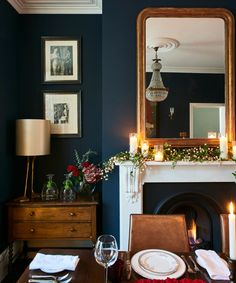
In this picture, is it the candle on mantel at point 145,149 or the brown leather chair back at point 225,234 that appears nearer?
the brown leather chair back at point 225,234

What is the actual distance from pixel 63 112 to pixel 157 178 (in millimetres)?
1324

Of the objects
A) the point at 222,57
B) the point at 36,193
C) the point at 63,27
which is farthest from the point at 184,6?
the point at 36,193

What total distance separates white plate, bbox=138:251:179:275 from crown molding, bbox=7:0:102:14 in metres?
2.70

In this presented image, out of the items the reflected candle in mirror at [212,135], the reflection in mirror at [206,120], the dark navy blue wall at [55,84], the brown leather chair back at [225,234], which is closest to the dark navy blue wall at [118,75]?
the dark navy blue wall at [55,84]

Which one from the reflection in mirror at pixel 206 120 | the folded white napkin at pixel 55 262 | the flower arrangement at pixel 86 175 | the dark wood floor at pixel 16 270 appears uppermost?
the reflection in mirror at pixel 206 120

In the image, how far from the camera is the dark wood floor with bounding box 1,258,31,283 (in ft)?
8.49

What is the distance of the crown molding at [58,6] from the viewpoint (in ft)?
9.96

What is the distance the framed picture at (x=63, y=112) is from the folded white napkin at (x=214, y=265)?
83.5 inches

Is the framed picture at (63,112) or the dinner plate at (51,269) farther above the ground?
the framed picture at (63,112)

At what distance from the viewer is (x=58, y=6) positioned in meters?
3.09

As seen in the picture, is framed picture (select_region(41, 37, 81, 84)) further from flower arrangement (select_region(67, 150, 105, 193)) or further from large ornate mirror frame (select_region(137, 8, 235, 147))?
flower arrangement (select_region(67, 150, 105, 193))

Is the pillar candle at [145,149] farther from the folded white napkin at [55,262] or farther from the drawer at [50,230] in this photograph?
the folded white napkin at [55,262]

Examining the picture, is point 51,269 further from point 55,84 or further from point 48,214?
point 55,84

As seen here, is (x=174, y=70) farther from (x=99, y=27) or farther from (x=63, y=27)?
(x=63, y=27)
